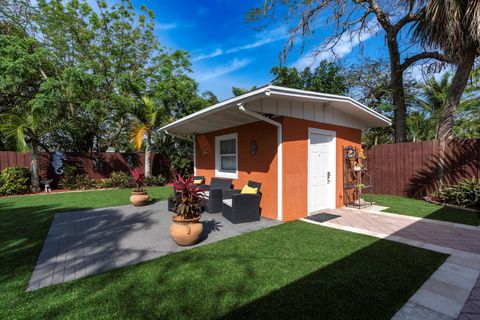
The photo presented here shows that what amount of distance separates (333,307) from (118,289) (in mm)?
2297

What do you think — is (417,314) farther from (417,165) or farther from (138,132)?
(138,132)

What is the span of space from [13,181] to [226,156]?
9.35 meters

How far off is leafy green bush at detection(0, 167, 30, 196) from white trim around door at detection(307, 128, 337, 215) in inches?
464

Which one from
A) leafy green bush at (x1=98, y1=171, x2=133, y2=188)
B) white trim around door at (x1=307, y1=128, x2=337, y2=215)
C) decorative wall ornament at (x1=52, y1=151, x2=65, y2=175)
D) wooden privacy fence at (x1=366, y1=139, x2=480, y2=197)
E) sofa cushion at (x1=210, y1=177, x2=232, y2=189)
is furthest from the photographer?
leafy green bush at (x1=98, y1=171, x2=133, y2=188)

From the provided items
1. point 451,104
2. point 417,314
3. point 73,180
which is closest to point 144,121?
point 73,180

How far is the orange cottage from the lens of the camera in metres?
5.23

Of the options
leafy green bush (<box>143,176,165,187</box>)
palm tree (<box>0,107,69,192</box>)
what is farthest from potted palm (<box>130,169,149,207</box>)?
palm tree (<box>0,107,69,192</box>)

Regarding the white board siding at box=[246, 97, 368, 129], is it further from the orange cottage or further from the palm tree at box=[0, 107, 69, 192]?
the palm tree at box=[0, 107, 69, 192]

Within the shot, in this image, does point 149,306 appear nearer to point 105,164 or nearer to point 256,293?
point 256,293

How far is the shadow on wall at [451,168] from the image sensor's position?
6695mm

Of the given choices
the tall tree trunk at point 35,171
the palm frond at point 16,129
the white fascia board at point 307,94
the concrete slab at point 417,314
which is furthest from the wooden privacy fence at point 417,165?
the tall tree trunk at point 35,171

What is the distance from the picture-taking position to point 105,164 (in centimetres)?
1279

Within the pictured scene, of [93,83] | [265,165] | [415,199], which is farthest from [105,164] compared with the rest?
[415,199]

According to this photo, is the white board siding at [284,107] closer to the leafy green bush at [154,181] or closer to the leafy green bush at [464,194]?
the leafy green bush at [464,194]
